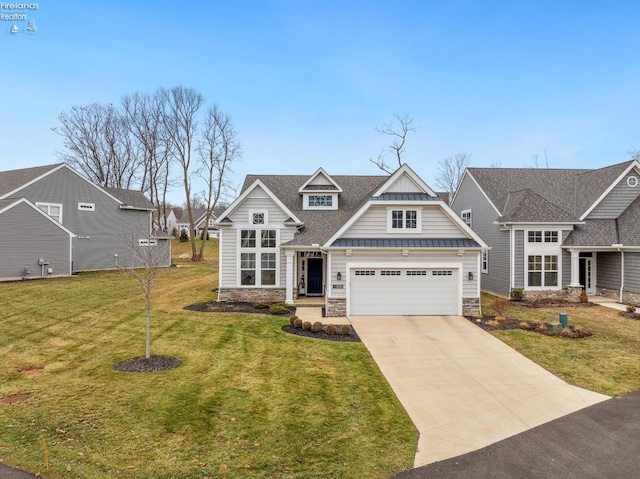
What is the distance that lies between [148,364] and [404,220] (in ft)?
38.1

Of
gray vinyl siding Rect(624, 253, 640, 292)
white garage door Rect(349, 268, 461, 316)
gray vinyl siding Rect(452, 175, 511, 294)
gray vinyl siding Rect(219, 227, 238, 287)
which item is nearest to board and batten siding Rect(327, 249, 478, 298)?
white garage door Rect(349, 268, 461, 316)

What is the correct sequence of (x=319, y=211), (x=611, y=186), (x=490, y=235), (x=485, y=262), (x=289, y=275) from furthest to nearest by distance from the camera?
(x=485, y=262) < (x=490, y=235) < (x=319, y=211) < (x=611, y=186) < (x=289, y=275)

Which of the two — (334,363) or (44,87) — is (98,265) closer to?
(44,87)

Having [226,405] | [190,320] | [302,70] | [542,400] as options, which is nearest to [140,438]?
[226,405]

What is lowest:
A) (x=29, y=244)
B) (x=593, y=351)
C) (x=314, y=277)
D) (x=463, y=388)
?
(x=463, y=388)

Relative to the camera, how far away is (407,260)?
16484mm

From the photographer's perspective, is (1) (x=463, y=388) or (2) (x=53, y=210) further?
(2) (x=53, y=210)

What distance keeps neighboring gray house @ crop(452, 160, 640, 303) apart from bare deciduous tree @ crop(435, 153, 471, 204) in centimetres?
3014

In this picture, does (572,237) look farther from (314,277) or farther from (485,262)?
(314,277)

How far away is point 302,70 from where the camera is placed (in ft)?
76.0

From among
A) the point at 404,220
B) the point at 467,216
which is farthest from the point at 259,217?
the point at 467,216

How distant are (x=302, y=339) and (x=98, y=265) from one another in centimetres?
2503

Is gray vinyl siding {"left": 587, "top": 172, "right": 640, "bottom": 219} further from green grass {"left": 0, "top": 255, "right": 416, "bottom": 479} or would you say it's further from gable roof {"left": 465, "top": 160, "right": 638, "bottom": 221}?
green grass {"left": 0, "top": 255, "right": 416, "bottom": 479}

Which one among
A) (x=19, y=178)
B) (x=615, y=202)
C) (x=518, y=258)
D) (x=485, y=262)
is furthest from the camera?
Answer: (x=19, y=178)
